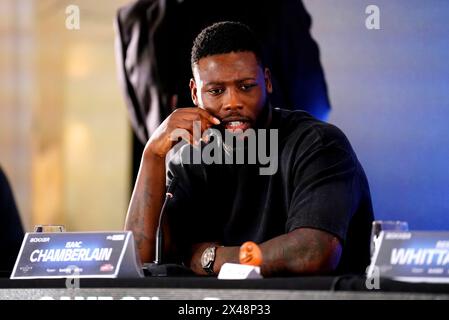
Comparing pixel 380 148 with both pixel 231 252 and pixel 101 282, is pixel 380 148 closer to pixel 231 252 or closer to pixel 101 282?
pixel 231 252

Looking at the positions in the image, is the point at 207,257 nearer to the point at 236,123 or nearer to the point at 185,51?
the point at 236,123

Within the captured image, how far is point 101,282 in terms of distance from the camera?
212 cm

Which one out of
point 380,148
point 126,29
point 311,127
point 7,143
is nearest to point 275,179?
point 311,127

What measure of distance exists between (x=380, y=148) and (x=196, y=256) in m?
1.60

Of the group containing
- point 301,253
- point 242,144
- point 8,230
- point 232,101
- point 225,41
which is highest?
point 225,41

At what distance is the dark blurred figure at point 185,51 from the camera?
435 centimetres

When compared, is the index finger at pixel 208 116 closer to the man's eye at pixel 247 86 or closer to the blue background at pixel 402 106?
the man's eye at pixel 247 86

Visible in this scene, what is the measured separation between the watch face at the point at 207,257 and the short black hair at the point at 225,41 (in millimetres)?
620

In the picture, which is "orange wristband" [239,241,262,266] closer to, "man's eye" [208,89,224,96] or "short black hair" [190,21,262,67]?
"man's eye" [208,89,224,96]

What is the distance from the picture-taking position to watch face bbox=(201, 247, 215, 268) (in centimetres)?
279

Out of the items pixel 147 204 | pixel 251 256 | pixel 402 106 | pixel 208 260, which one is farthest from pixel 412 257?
pixel 402 106

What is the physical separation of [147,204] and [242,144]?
34cm

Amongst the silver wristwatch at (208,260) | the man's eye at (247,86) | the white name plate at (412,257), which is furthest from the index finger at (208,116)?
the white name plate at (412,257)

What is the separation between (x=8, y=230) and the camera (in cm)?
354
